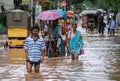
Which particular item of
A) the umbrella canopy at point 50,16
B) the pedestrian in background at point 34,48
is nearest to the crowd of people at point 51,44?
the pedestrian in background at point 34,48

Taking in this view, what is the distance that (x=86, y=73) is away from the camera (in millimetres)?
15250

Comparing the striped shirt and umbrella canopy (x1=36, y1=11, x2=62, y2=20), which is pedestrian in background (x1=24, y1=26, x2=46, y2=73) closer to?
the striped shirt

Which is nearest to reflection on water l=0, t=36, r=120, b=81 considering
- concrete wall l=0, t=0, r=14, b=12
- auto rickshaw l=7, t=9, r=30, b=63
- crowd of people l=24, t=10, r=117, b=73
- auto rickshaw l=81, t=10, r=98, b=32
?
crowd of people l=24, t=10, r=117, b=73

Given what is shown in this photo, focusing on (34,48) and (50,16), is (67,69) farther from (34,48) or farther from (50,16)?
(50,16)

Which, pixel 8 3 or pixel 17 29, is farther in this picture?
pixel 8 3

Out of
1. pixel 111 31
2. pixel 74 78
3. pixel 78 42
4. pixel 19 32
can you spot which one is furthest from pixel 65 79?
pixel 111 31

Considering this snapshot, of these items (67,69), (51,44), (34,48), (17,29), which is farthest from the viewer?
(17,29)

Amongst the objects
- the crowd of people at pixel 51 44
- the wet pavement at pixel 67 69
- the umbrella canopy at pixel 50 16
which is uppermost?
the umbrella canopy at pixel 50 16

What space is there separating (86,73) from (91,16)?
4378cm

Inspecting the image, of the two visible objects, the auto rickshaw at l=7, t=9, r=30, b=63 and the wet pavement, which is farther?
the auto rickshaw at l=7, t=9, r=30, b=63

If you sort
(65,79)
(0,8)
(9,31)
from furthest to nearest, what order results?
(0,8) < (9,31) < (65,79)

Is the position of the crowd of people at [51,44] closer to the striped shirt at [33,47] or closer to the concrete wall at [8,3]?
the striped shirt at [33,47]

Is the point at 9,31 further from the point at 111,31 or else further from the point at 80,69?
the point at 111,31

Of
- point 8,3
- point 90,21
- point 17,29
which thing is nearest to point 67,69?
point 17,29
